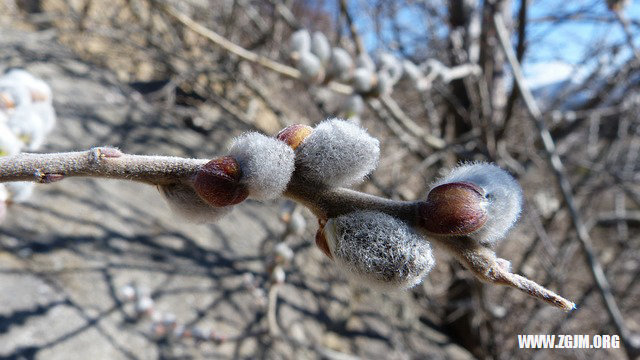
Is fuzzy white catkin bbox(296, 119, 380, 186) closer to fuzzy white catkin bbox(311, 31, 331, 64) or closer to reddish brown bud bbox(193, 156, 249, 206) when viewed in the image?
reddish brown bud bbox(193, 156, 249, 206)

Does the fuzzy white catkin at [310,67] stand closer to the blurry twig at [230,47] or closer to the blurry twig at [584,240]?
the blurry twig at [230,47]

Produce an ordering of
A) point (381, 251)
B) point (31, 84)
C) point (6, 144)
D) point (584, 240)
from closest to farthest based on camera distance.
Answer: point (381, 251) → point (6, 144) → point (31, 84) → point (584, 240)

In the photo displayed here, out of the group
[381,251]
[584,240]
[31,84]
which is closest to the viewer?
[381,251]

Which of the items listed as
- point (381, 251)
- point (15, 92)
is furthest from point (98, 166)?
point (15, 92)

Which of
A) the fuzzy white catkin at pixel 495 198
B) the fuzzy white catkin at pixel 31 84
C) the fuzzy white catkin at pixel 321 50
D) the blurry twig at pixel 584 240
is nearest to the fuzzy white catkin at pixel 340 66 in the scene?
the fuzzy white catkin at pixel 321 50

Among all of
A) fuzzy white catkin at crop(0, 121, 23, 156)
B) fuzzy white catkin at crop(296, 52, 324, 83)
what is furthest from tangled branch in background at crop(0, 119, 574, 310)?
fuzzy white catkin at crop(296, 52, 324, 83)

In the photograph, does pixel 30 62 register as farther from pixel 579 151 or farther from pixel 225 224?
pixel 579 151

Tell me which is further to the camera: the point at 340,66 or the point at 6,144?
the point at 340,66

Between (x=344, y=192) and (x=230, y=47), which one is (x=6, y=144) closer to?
(x=344, y=192)

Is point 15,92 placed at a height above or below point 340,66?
below
